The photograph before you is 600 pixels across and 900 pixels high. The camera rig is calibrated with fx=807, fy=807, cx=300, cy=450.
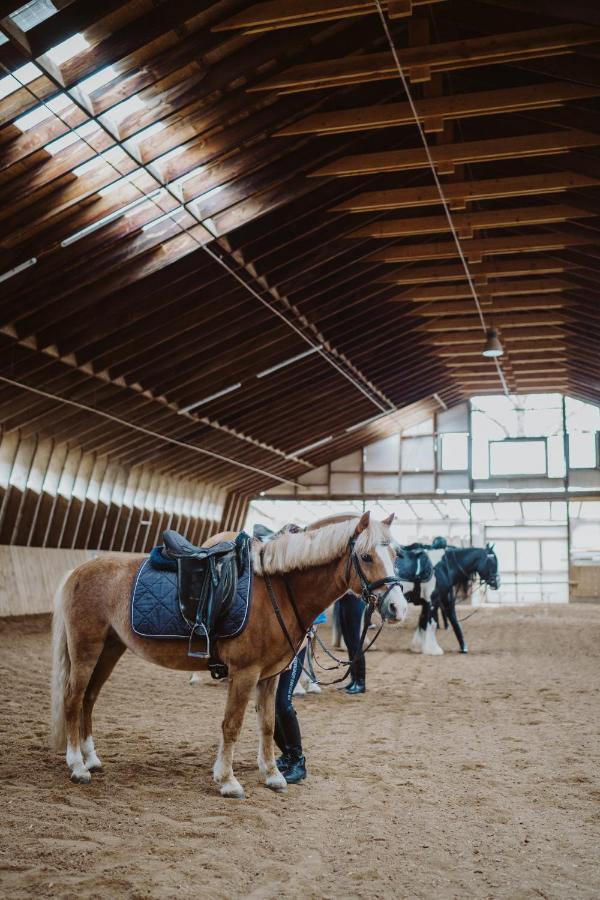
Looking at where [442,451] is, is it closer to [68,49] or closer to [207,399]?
[207,399]

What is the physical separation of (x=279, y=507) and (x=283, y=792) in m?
25.1

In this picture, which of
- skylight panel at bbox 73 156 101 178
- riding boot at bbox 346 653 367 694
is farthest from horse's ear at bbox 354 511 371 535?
skylight panel at bbox 73 156 101 178

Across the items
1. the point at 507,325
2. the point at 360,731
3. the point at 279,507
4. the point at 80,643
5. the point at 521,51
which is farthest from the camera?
the point at 279,507

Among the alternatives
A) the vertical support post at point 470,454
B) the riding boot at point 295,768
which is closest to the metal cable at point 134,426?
the vertical support post at point 470,454

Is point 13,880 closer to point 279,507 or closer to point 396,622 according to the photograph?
point 396,622

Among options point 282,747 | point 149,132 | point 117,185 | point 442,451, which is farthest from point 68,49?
point 442,451

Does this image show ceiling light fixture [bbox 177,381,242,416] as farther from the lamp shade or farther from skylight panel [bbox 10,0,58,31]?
skylight panel [bbox 10,0,58,31]

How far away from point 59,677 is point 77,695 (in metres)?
0.20

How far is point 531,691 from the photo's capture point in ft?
28.4

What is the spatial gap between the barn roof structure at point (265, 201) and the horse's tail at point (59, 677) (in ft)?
16.7

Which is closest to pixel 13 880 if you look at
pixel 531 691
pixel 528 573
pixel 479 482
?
pixel 531 691

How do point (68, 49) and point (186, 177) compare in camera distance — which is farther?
point (186, 177)

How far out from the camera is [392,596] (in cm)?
460

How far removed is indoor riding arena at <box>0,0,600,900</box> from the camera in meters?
4.11
